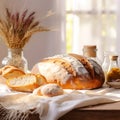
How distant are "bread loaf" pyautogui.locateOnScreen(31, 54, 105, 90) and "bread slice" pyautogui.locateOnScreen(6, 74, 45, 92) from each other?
6cm

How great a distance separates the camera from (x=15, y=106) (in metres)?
0.79

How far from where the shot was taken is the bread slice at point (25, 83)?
978 millimetres

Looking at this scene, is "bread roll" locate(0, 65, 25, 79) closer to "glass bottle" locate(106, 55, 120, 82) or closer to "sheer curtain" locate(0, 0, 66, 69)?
"glass bottle" locate(106, 55, 120, 82)

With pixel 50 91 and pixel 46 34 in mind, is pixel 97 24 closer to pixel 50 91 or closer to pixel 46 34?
pixel 46 34

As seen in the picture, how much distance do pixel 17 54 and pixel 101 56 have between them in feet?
3.95

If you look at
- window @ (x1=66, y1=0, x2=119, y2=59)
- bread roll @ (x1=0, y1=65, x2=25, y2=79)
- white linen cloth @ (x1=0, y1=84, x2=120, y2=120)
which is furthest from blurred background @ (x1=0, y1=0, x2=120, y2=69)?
white linen cloth @ (x1=0, y1=84, x2=120, y2=120)

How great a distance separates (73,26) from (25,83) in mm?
1501

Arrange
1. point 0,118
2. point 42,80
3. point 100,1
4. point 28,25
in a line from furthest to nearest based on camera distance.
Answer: point 100,1 → point 28,25 → point 42,80 → point 0,118

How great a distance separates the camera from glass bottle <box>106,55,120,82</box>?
113 centimetres

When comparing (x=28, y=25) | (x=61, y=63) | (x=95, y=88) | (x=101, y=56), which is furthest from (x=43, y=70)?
(x=101, y=56)

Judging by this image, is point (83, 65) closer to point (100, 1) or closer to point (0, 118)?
point (0, 118)

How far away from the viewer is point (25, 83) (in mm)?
996

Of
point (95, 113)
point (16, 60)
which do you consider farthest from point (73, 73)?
point (16, 60)

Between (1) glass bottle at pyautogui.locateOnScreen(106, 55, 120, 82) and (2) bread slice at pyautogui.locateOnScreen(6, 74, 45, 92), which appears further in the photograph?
(1) glass bottle at pyautogui.locateOnScreen(106, 55, 120, 82)
